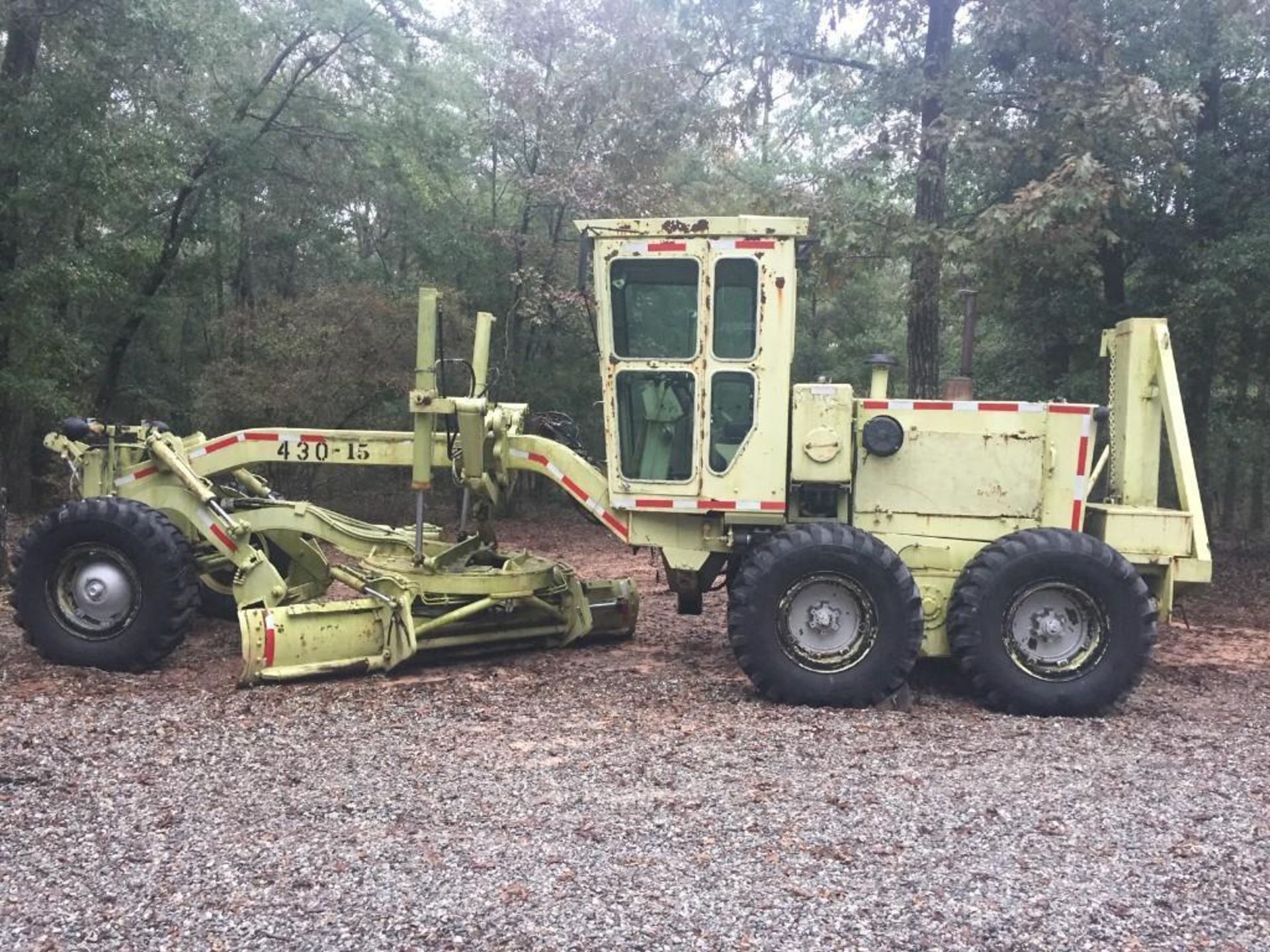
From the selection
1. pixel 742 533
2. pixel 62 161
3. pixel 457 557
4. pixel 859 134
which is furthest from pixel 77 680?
pixel 859 134

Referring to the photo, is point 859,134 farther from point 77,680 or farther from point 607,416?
point 77,680

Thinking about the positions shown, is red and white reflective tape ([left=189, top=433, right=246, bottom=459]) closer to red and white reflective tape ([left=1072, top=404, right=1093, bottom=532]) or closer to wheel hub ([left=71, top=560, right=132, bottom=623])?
wheel hub ([left=71, top=560, right=132, bottom=623])

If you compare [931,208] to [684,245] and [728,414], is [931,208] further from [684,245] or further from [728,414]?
[728,414]

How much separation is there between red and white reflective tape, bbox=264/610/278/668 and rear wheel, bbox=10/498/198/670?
0.77 meters

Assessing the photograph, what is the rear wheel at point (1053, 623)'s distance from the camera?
244 inches

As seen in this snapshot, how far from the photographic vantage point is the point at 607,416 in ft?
22.1

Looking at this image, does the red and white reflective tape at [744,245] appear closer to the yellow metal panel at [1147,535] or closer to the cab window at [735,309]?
the cab window at [735,309]

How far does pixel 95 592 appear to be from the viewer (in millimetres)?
6840

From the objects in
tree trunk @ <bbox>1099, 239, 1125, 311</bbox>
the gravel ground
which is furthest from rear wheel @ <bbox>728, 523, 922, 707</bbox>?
tree trunk @ <bbox>1099, 239, 1125, 311</bbox>

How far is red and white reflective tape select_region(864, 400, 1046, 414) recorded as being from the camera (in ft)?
22.0

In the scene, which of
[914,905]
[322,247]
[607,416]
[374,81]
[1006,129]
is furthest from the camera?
[322,247]

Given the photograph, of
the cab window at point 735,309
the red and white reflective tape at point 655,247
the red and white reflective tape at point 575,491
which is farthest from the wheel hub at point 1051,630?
the red and white reflective tape at point 655,247

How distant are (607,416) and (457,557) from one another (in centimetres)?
167

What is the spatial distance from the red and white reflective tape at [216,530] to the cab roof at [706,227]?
9.91 ft
